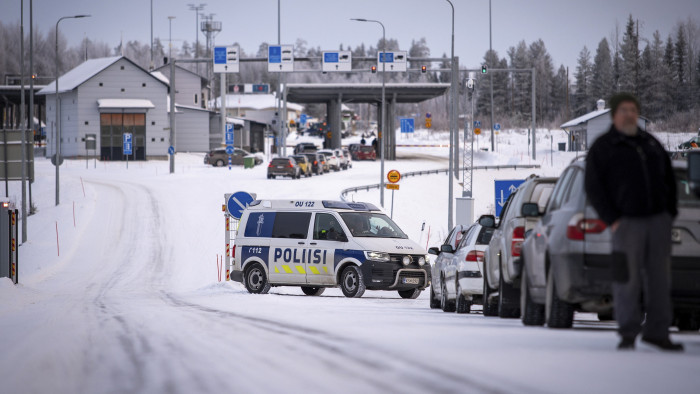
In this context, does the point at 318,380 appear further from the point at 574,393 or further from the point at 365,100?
the point at 365,100

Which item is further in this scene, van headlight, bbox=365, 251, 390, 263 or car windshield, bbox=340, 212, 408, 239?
car windshield, bbox=340, 212, 408, 239

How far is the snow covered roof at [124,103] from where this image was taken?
81.7 m

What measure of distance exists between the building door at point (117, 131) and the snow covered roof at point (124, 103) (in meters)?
1.07

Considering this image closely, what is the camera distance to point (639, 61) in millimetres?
122438

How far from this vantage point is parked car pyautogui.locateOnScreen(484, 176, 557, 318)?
11.6 metres

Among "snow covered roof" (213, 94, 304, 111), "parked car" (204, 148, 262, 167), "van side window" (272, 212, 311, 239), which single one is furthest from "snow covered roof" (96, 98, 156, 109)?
"snow covered roof" (213, 94, 304, 111)

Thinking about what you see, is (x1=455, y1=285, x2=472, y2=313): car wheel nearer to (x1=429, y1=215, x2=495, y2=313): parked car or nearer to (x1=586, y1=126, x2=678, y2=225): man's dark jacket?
(x1=429, y1=215, x2=495, y2=313): parked car

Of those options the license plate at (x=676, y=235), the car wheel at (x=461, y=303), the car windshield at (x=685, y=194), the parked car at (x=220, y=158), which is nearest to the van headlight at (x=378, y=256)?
the car wheel at (x=461, y=303)

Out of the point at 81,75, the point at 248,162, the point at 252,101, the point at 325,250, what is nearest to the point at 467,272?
the point at 325,250

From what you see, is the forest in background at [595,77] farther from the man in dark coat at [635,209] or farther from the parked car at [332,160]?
the man in dark coat at [635,209]

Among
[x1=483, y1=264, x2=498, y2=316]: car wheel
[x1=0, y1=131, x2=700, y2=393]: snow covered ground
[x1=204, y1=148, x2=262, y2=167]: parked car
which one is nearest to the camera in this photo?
[x1=0, y1=131, x2=700, y2=393]: snow covered ground

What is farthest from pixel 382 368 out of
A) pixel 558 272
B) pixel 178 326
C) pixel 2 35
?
pixel 2 35

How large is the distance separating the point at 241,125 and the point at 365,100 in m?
18.2

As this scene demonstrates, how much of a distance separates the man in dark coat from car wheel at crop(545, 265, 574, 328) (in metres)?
2.17
